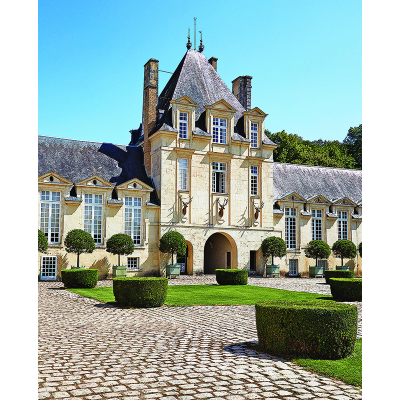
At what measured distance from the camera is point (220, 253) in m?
29.6

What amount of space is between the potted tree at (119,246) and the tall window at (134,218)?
133 centimetres

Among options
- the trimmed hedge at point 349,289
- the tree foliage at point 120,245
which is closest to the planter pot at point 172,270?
the tree foliage at point 120,245

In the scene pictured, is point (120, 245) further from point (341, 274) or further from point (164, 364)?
point (164, 364)

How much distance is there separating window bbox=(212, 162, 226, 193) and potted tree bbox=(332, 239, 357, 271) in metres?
9.38

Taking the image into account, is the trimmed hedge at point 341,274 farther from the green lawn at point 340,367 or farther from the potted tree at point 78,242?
the green lawn at point 340,367

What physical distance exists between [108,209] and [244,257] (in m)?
9.18

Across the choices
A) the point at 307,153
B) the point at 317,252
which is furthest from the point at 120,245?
the point at 307,153

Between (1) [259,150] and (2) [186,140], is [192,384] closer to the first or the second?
(2) [186,140]

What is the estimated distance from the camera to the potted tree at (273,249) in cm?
2751

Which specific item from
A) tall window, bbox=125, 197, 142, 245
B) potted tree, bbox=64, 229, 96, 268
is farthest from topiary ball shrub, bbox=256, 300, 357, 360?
tall window, bbox=125, 197, 142, 245

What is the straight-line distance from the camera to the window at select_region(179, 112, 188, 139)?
87.8 ft

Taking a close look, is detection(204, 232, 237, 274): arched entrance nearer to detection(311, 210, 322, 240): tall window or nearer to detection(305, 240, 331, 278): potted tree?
detection(305, 240, 331, 278): potted tree
